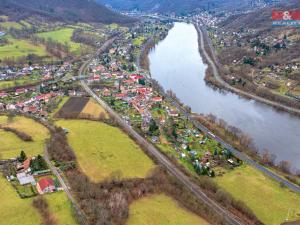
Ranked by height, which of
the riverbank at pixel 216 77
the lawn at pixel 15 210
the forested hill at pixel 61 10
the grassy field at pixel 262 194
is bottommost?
the lawn at pixel 15 210

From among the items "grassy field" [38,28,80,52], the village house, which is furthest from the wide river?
the village house

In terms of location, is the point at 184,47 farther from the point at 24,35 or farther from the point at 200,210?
the point at 200,210

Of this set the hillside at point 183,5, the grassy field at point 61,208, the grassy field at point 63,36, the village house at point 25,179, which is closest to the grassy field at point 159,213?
the grassy field at point 61,208

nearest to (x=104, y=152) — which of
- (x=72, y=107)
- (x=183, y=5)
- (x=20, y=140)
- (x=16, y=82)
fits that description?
(x=20, y=140)

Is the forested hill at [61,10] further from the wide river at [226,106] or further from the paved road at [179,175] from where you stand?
the paved road at [179,175]

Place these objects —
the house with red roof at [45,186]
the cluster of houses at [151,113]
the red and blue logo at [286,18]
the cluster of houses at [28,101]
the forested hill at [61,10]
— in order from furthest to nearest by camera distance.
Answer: the forested hill at [61,10], the red and blue logo at [286,18], the cluster of houses at [28,101], the cluster of houses at [151,113], the house with red roof at [45,186]

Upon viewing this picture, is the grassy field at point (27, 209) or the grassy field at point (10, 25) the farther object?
the grassy field at point (10, 25)

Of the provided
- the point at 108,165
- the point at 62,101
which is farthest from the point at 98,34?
the point at 108,165
